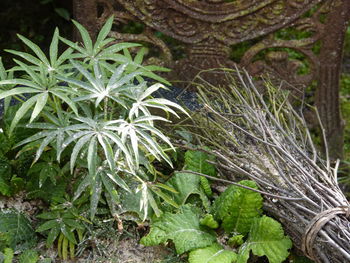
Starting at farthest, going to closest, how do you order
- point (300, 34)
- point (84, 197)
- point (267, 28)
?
point (300, 34), point (267, 28), point (84, 197)

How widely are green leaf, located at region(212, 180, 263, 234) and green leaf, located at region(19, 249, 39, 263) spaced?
0.72m

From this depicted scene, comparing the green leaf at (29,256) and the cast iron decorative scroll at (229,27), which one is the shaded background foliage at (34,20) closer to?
the cast iron decorative scroll at (229,27)

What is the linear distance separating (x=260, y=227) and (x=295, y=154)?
0.37 metres

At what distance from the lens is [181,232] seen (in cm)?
231

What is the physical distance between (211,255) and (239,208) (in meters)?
0.22

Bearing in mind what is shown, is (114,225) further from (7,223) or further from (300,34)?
(300,34)

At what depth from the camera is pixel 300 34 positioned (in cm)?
374

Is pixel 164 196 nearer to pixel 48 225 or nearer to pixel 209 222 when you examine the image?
pixel 209 222

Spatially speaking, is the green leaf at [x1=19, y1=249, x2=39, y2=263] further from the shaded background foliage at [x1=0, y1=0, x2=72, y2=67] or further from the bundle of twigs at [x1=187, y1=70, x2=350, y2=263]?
the shaded background foliage at [x1=0, y1=0, x2=72, y2=67]

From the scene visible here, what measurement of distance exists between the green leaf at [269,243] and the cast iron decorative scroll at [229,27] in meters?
0.86

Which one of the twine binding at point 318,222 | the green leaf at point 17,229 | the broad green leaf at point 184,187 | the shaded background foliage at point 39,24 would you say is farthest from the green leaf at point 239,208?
the shaded background foliage at point 39,24

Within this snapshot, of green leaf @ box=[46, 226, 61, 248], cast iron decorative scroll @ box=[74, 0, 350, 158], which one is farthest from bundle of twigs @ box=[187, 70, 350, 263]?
green leaf @ box=[46, 226, 61, 248]

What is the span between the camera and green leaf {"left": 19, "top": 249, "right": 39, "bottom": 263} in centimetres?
224

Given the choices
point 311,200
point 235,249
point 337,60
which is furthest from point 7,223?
point 337,60
